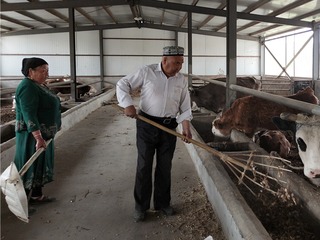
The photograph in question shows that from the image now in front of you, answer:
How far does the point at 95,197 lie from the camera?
12.0ft

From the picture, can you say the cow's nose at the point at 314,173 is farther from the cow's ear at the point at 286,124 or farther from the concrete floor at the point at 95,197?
the concrete floor at the point at 95,197

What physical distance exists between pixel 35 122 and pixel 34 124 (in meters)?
0.03

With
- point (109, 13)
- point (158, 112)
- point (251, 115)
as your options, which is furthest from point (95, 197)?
point (109, 13)

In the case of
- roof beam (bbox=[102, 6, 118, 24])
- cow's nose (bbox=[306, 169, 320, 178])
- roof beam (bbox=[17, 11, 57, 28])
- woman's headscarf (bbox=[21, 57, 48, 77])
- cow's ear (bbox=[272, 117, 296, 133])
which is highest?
roof beam (bbox=[102, 6, 118, 24])

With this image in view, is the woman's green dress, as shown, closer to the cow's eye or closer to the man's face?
the man's face

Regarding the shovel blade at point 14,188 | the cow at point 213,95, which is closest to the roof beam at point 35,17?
the cow at point 213,95

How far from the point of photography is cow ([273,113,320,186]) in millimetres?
3020

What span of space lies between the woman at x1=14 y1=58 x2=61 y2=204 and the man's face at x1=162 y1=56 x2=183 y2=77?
1.21 metres

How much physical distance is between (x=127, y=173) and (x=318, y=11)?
904cm

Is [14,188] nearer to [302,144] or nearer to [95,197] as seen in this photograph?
[95,197]

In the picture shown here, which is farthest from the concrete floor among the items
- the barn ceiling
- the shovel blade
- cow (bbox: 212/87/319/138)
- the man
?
the barn ceiling

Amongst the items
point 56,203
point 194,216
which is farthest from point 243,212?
point 56,203

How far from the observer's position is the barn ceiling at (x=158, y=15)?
964 cm

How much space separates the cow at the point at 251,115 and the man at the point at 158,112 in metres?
2.53
